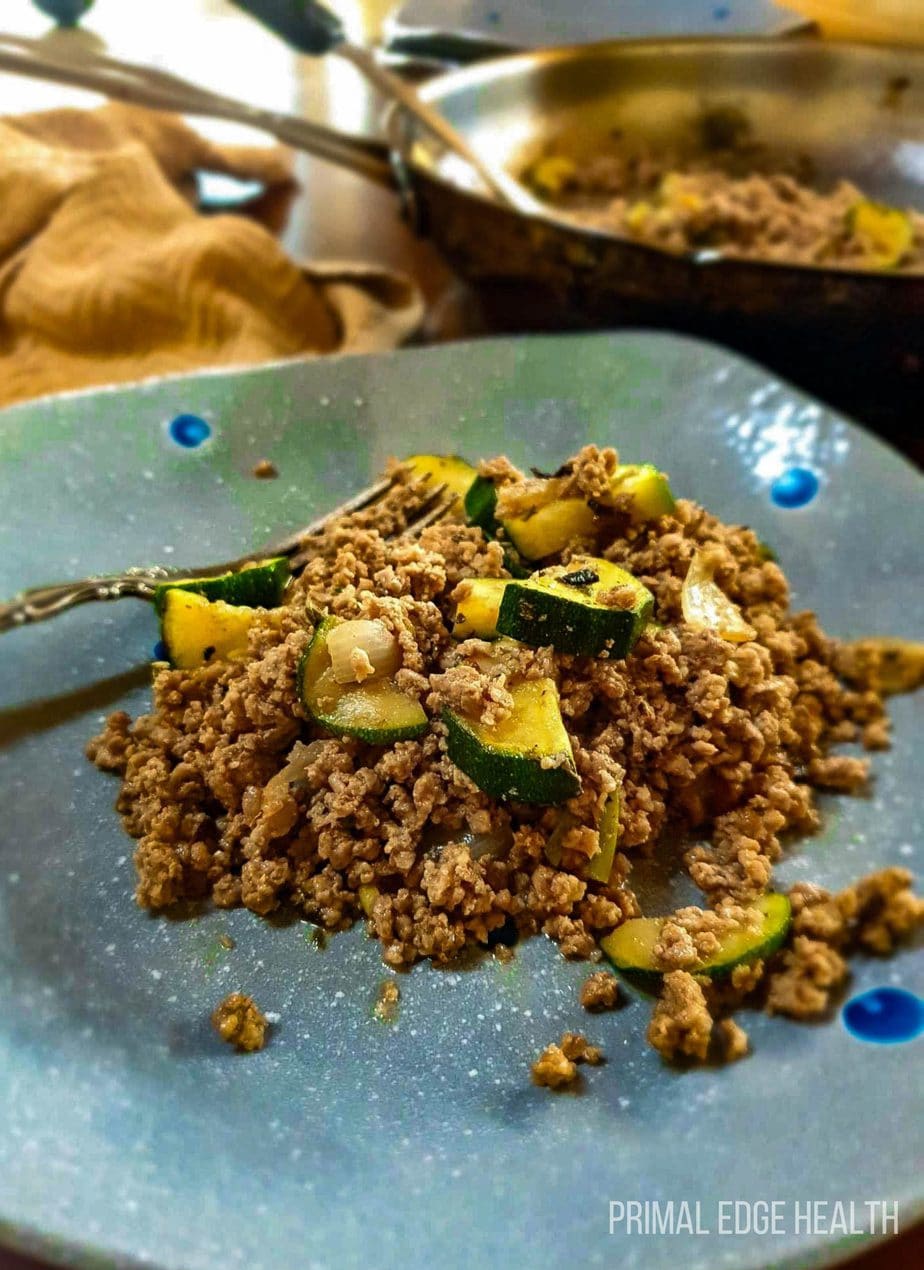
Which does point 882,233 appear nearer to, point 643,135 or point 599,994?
point 643,135

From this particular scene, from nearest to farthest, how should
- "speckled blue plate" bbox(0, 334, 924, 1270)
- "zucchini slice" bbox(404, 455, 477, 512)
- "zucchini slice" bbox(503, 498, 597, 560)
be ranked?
"speckled blue plate" bbox(0, 334, 924, 1270), "zucchini slice" bbox(503, 498, 597, 560), "zucchini slice" bbox(404, 455, 477, 512)

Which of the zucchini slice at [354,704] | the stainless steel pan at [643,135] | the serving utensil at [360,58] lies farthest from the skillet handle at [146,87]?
the zucchini slice at [354,704]

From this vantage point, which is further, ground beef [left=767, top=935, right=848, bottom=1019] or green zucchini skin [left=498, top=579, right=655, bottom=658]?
green zucchini skin [left=498, top=579, right=655, bottom=658]

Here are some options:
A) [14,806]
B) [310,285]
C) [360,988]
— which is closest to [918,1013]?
[360,988]

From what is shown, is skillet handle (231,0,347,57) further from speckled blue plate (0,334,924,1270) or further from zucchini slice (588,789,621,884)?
zucchini slice (588,789,621,884)

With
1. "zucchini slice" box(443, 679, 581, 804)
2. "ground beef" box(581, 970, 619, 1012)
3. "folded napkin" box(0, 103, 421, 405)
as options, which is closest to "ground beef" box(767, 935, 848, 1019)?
"ground beef" box(581, 970, 619, 1012)

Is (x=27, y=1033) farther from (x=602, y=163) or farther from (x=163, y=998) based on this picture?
(x=602, y=163)
